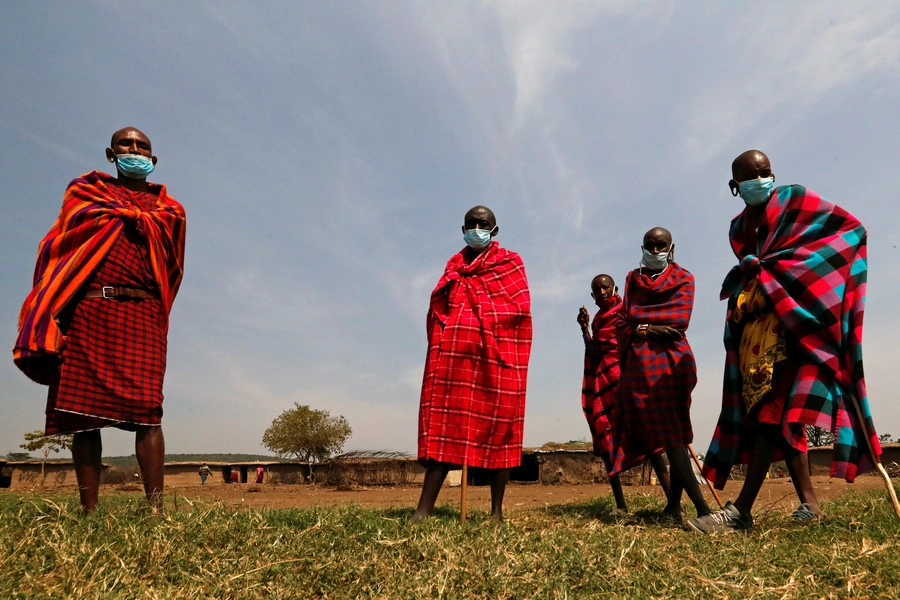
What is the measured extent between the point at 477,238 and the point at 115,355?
2675 mm

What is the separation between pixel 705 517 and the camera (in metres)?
4.36

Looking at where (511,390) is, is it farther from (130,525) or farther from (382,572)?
(130,525)

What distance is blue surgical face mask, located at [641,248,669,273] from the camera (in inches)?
223

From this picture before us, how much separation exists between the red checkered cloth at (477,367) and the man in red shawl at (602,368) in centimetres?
171

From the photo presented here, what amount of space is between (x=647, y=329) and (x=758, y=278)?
3.54ft

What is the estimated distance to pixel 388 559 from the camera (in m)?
2.93

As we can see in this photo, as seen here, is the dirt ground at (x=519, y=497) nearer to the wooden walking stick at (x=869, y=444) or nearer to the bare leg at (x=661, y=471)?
the bare leg at (x=661, y=471)

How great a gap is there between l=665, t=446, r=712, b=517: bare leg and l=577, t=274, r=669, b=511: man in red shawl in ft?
2.42

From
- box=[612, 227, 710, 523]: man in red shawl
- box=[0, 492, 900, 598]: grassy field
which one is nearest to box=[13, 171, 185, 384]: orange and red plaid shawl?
box=[0, 492, 900, 598]: grassy field

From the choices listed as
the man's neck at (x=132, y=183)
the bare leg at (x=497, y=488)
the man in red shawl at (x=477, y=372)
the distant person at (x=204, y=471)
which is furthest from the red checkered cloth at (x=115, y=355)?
the distant person at (x=204, y=471)

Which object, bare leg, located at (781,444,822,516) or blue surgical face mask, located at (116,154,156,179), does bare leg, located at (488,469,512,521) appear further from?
blue surgical face mask, located at (116,154,156,179)

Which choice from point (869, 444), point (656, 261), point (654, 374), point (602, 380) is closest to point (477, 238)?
point (656, 261)

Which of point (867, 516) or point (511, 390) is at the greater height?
point (511, 390)

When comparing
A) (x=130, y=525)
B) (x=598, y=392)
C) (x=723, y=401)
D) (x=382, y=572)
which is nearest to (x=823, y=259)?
(x=723, y=401)
